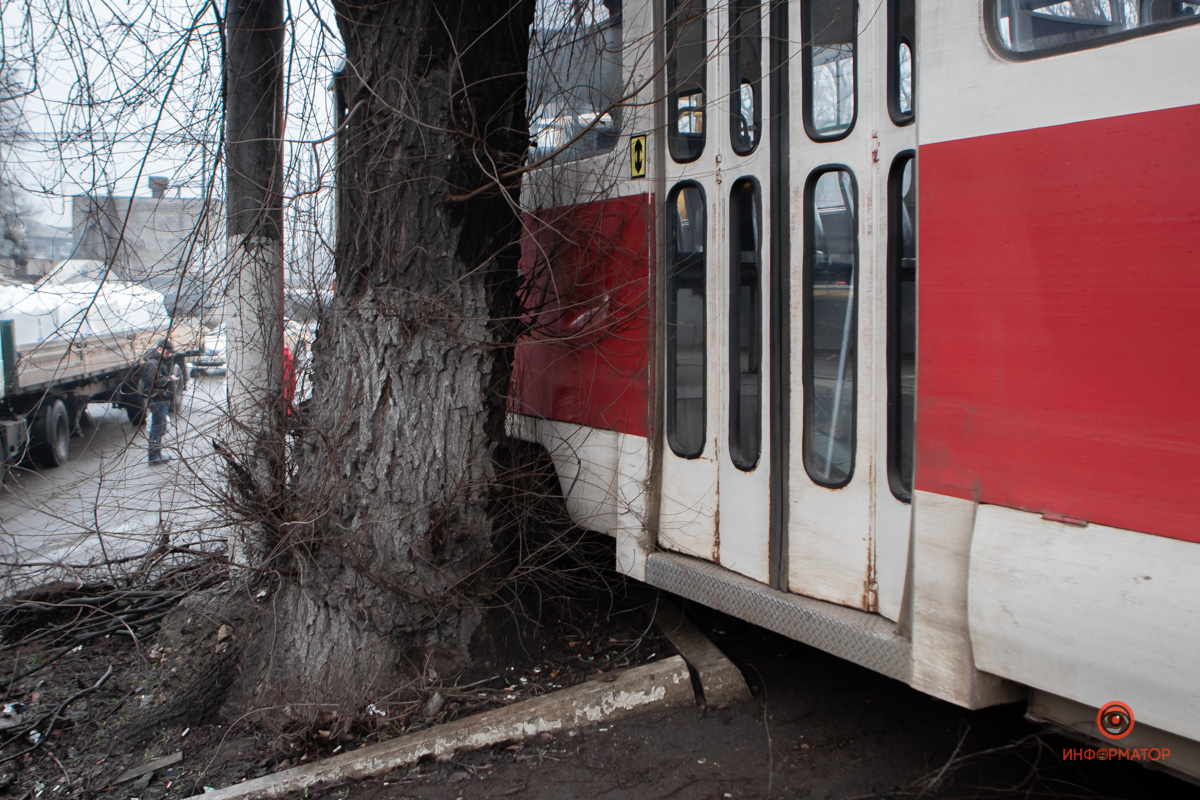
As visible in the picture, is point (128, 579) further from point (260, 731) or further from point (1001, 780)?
point (1001, 780)

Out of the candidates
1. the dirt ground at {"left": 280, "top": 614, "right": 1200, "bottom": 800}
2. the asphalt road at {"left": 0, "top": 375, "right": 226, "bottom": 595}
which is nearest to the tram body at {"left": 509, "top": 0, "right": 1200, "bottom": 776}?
the dirt ground at {"left": 280, "top": 614, "right": 1200, "bottom": 800}

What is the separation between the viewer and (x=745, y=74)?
3451mm

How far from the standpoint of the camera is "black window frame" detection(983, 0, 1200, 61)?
2.11 meters

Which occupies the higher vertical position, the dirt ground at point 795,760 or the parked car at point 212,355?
the parked car at point 212,355

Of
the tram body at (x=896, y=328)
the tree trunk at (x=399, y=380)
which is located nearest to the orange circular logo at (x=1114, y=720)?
the tram body at (x=896, y=328)

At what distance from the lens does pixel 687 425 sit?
3.80 m

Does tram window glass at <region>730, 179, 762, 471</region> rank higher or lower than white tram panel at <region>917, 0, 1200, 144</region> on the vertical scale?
lower

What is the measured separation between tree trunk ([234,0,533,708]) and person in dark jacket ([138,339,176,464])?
93 centimetres

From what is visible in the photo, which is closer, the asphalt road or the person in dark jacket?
the asphalt road

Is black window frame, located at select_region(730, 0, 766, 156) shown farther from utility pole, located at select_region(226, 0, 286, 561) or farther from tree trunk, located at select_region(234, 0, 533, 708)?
utility pole, located at select_region(226, 0, 286, 561)

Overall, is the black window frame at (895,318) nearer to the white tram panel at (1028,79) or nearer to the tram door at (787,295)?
the tram door at (787,295)

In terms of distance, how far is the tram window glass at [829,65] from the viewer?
3.03 meters

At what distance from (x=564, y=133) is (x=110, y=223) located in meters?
2.51

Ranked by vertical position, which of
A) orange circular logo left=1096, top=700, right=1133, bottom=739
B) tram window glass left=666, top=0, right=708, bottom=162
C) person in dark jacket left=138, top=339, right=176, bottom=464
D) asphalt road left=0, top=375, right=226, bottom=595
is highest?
tram window glass left=666, top=0, right=708, bottom=162
